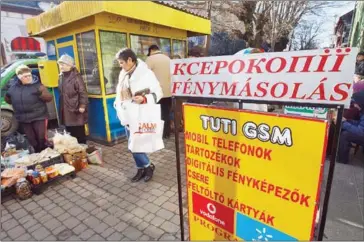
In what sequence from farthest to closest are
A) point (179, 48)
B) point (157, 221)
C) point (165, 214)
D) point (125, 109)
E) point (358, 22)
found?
point (358, 22) < point (179, 48) < point (125, 109) < point (165, 214) < point (157, 221)

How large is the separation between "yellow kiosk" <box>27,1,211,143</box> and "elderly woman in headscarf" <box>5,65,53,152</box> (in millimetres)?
1164

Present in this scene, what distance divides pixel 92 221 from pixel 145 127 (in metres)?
1.27

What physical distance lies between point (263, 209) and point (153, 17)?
4742 millimetres

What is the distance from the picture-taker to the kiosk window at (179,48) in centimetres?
682

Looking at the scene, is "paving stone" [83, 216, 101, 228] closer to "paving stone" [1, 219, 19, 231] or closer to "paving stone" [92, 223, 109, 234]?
"paving stone" [92, 223, 109, 234]

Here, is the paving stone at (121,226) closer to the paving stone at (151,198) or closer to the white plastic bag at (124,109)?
the paving stone at (151,198)

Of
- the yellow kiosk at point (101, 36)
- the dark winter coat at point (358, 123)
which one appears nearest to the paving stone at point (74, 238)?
the yellow kiosk at point (101, 36)

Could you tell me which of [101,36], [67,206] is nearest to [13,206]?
[67,206]

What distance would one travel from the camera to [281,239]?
140cm

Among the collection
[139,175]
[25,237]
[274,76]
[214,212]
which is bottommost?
[25,237]

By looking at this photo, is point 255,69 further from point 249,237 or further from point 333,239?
point 333,239

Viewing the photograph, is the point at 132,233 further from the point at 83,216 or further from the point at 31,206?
the point at 31,206

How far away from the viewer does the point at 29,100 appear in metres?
4.07

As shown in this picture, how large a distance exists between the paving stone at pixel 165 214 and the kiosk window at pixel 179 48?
16.1 ft
